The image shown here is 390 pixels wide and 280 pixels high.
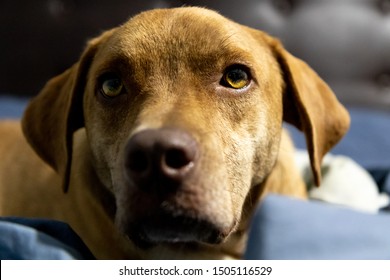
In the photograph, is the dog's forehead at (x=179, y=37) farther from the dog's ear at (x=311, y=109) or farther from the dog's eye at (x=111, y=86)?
the dog's ear at (x=311, y=109)

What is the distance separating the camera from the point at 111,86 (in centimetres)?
147

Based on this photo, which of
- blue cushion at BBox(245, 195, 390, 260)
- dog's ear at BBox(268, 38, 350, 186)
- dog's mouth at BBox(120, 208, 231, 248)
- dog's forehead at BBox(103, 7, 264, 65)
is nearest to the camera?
blue cushion at BBox(245, 195, 390, 260)

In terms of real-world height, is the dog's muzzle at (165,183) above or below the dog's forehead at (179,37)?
below

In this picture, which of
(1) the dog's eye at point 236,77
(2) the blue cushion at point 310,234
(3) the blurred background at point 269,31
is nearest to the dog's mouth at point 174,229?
(2) the blue cushion at point 310,234

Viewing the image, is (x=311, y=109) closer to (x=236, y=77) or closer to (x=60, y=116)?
(x=236, y=77)

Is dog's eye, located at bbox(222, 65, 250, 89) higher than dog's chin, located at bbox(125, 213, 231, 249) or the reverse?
higher

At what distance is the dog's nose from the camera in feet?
3.55

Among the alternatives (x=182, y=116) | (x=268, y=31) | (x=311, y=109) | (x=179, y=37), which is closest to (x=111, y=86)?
(x=179, y=37)

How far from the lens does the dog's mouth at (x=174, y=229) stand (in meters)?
1.16

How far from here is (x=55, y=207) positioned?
1815mm

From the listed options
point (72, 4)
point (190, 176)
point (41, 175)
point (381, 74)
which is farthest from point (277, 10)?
point (190, 176)

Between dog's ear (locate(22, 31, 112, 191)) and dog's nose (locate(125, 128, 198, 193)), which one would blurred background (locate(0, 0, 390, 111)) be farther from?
dog's nose (locate(125, 128, 198, 193))

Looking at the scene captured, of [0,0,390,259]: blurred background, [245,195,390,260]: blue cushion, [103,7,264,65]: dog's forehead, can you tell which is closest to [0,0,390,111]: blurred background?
[0,0,390,259]: blurred background

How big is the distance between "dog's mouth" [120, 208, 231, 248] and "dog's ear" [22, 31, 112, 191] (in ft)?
1.47
